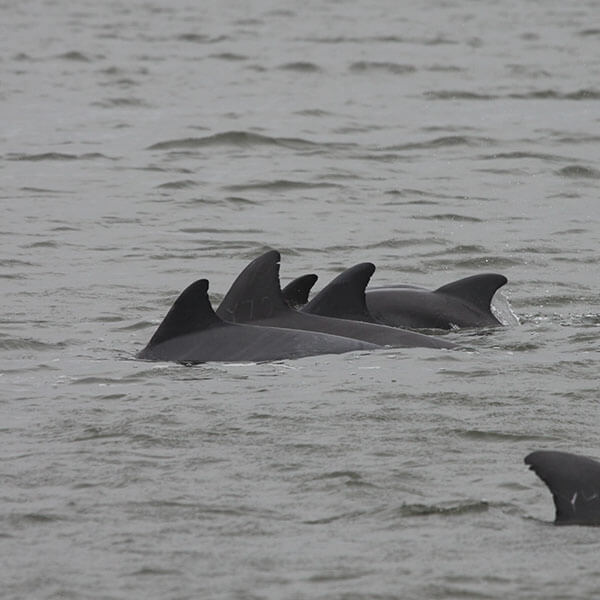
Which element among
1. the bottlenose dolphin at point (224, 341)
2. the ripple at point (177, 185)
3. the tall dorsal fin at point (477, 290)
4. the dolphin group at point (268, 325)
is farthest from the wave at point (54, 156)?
the bottlenose dolphin at point (224, 341)

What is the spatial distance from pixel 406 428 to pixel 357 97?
19210 millimetres

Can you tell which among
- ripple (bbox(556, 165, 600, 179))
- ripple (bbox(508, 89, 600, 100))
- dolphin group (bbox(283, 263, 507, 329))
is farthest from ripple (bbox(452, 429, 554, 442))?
ripple (bbox(508, 89, 600, 100))

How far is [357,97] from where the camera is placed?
2803 centimetres

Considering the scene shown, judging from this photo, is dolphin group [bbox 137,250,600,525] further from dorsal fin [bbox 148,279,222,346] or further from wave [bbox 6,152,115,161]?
wave [bbox 6,152,115,161]

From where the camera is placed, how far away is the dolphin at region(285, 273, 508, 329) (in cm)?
1174

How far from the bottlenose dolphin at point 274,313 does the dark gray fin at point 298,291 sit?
58cm

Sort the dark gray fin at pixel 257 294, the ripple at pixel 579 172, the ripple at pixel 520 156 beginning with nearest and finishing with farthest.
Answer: the dark gray fin at pixel 257 294 < the ripple at pixel 579 172 < the ripple at pixel 520 156

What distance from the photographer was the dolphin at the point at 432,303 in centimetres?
1174

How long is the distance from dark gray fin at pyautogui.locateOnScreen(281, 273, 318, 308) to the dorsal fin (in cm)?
102

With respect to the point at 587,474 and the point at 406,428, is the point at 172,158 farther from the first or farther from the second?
the point at 587,474

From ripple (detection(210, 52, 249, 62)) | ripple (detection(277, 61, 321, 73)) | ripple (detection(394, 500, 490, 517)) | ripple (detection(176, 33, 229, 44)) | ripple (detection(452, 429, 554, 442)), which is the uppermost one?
ripple (detection(176, 33, 229, 44))

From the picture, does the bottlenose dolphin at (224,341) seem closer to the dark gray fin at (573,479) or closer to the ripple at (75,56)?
the dark gray fin at (573,479)

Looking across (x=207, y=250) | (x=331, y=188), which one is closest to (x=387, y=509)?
(x=207, y=250)

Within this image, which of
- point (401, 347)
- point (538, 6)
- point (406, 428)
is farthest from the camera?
point (538, 6)
